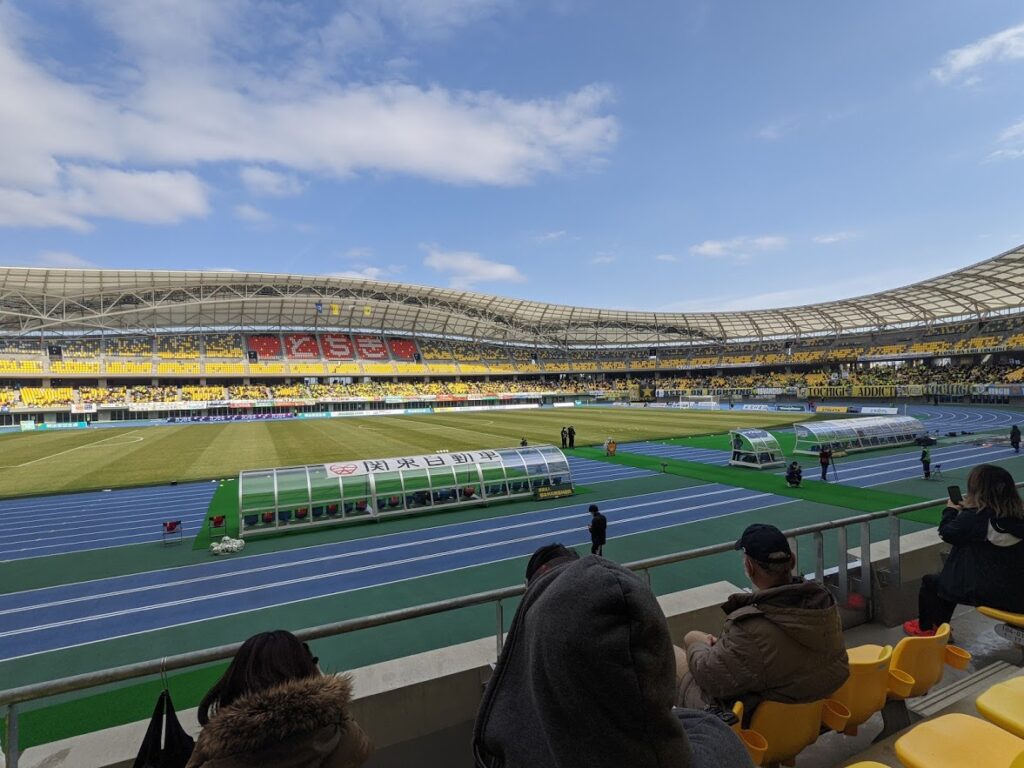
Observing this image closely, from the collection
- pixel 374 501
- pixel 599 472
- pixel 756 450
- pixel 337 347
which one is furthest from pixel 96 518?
pixel 337 347

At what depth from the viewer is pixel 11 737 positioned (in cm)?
254

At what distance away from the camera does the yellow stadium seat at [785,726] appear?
2.75 meters

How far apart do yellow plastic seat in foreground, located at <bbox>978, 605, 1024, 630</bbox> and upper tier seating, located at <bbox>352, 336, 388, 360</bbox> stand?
2851 inches

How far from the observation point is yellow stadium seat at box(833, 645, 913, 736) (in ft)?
10.2

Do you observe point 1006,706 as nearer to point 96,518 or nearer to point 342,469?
point 342,469

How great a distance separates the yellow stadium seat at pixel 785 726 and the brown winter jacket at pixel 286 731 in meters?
2.20

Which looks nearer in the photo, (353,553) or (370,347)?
(353,553)

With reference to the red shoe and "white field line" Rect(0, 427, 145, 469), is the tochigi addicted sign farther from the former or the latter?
"white field line" Rect(0, 427, 145, 469)

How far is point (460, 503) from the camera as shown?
15008 mm

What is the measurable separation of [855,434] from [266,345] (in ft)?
217

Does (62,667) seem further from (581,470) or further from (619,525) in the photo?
(581,470)

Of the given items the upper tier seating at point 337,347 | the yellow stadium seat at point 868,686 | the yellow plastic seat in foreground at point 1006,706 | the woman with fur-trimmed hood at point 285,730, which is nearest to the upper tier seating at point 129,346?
the upper tier seating at point 337,347

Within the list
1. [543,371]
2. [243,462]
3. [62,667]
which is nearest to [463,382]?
[543,371]

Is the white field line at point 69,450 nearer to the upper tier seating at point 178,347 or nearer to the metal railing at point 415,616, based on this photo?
the upper tier seating at point 178,347
